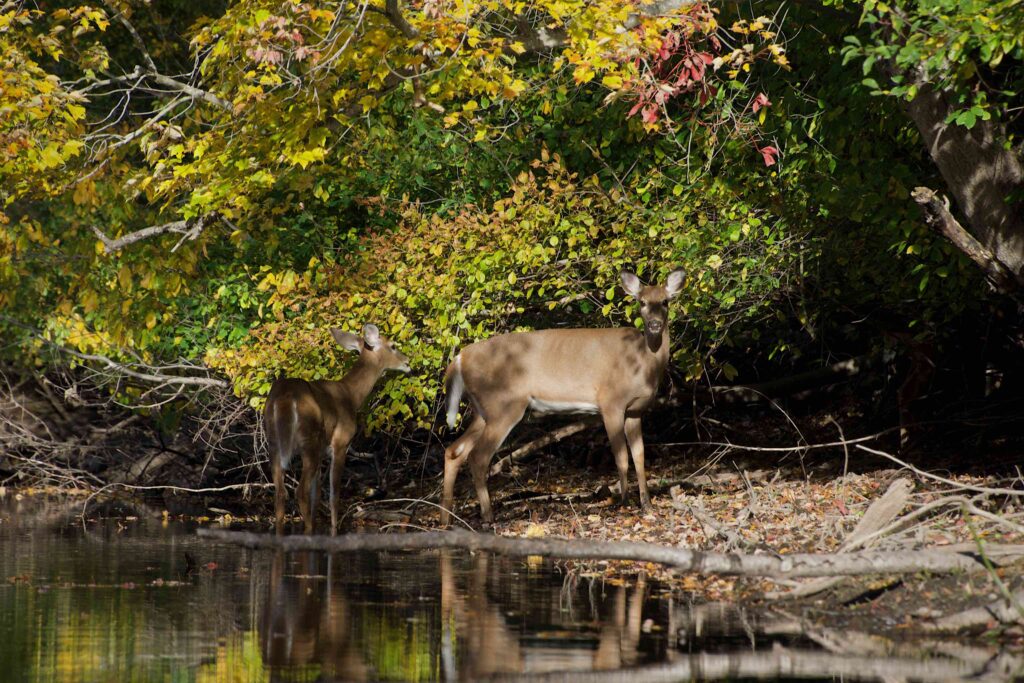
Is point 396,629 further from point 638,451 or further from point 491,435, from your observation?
point 638,451

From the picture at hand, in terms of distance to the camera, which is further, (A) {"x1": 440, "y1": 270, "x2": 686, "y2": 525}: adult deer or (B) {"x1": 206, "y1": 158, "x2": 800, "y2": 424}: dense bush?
(A) {"x1": 440, "y1": 270, "x2": 686, "y2": 525}: adult deer

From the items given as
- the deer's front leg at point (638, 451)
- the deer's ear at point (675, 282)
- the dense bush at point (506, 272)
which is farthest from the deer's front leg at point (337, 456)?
the deer's ear at point (675, 282)

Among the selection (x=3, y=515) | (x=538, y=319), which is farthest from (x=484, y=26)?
(x=3, y=515)

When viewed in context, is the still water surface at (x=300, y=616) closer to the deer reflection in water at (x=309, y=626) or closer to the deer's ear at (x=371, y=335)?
the deer reflection in water at (x=309, y=626)

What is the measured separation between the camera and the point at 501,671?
6.50 m

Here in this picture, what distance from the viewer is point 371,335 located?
45.8 ft

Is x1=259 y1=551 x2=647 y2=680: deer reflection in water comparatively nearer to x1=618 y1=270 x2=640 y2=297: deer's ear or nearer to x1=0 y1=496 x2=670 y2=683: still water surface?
x1=0 y1=496 x2=670 y2=683: still water surface

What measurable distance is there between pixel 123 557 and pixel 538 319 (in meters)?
6.33

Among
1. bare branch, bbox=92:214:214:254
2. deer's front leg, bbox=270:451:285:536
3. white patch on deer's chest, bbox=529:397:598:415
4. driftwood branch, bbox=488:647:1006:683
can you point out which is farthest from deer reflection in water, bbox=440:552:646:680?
bare branch, bbox=92:214:214:254

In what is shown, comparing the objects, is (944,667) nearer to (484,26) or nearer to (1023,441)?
(484,26)

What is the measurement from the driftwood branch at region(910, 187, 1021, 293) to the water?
3.36 meters

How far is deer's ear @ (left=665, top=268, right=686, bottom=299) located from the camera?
43.3 ft

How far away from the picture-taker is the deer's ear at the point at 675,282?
1321 centimetres

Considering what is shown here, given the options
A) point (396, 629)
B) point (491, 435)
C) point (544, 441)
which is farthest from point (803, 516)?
point (544, 441)
